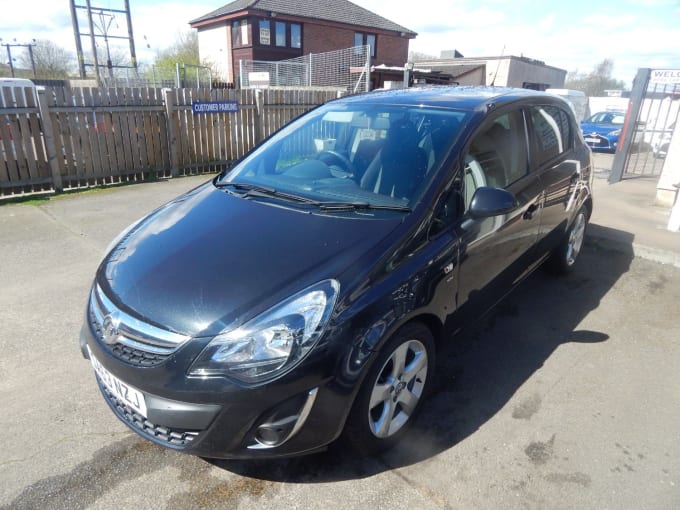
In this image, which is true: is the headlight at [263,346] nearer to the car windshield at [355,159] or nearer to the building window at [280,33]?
the car windshield at [355,159]

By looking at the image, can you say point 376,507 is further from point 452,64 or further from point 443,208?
point 452,64

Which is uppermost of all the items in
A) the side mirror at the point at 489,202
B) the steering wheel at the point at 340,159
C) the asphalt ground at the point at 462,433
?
the steering wheel at the point at 340,159

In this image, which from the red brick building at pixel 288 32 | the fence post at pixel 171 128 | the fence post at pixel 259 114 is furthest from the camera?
the red brick building at pixel 288 32

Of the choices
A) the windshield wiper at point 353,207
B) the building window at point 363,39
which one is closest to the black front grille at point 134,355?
the windshield wiper at point 353,207

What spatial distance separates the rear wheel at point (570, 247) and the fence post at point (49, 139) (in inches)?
287

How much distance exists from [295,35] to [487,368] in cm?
3276

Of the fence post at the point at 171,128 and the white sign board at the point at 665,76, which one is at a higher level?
Result: the white sign board at the point at 665,76

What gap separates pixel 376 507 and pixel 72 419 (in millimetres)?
1763

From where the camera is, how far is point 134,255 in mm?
2449

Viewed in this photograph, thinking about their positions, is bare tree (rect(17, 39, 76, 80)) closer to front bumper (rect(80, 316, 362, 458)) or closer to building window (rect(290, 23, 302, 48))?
building window (rect(290, 23, 302, 48))

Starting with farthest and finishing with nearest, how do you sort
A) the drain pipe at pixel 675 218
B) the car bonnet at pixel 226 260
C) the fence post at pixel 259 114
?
the fence post at pixel 259 114, the drain pipe at pixel 675 218, the car bonnet at pixel 226 260

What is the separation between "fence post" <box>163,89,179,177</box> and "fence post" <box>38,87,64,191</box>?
6.36ft

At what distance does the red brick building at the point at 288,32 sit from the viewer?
30562mm

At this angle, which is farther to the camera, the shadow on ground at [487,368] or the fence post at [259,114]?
the fence post at [259,114]
